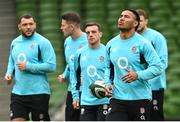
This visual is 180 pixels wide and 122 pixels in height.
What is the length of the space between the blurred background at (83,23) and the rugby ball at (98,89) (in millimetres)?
5948

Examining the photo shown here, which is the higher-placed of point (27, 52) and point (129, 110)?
point (27, 52)

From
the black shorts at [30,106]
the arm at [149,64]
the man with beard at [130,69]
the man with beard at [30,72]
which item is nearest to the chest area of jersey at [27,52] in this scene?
the man with beard at [30,72]

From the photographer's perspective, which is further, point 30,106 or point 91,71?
point 30,106

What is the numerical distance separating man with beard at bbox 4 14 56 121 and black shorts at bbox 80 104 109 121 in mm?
854

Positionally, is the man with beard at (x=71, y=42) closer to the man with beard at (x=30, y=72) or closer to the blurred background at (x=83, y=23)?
the man with beard at (x=30, y=72)

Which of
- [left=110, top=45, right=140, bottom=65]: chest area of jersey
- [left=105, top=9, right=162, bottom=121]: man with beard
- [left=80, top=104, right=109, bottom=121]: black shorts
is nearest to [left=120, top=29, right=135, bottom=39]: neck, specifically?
[left=105, top=9, right=162, bottom=121]: man with beard

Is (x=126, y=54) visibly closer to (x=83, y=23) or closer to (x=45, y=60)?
(x=45, y=60)

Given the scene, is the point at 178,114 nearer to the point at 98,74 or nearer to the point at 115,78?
the point at 98,74

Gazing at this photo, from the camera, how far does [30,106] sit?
1134 centimetres

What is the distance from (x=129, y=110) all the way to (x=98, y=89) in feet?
1.91

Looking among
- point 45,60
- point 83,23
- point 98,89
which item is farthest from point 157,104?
point 83,23

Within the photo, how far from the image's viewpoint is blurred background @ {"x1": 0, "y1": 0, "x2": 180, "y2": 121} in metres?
16.3

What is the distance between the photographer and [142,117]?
30.9 ft

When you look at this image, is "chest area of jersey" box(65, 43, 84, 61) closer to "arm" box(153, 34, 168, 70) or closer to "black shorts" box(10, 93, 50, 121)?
"black shorts" box(10, 93, 50, 121)
